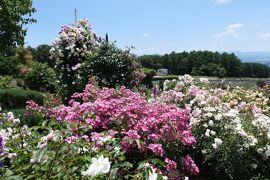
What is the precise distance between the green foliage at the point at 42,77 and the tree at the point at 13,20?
143 cm

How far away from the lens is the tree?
19484 mm

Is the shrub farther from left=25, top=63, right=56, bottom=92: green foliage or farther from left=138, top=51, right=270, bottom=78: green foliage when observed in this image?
left=138, top=51, right=270, bottom=78: green foliage

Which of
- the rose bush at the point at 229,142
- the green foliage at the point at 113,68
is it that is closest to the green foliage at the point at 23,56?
the green foliage at the point at 113,68

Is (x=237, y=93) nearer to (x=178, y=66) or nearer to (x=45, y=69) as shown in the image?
(x=45, y=69)

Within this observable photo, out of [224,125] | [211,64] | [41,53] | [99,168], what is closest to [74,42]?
[224,125]

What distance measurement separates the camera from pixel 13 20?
19.9m

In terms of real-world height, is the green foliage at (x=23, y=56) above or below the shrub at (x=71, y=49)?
below

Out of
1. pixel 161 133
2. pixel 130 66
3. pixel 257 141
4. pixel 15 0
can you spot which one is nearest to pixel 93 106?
pixel 161 133

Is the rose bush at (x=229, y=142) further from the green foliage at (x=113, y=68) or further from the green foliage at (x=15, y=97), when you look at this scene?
the green foliage at (x=15, y=97)

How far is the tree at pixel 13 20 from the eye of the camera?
19.5 m

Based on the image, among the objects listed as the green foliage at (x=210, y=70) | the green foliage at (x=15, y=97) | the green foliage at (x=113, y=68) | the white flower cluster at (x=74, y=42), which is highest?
the white flower cluster at (x=74, y=42)

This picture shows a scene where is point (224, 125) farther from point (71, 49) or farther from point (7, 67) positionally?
point (7, 67)

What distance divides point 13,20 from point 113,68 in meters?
10.9

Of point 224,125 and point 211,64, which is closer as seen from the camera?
point 224,125
